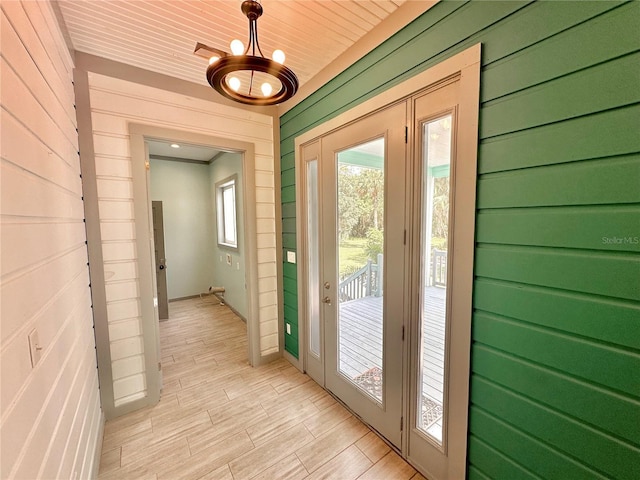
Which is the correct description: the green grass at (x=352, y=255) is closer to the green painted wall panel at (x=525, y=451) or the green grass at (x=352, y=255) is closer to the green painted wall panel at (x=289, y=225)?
the green painted wall panel at (x=289, y=225)

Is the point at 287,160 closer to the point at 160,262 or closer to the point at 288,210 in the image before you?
the point at 288,210

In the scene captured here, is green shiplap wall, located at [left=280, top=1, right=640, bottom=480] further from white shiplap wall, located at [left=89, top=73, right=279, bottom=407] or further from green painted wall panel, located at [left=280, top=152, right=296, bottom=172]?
white shiplap wall, located at [left=89, top=73, right=279, bottom=407]

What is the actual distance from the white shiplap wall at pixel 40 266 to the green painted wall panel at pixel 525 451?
5.76 feet

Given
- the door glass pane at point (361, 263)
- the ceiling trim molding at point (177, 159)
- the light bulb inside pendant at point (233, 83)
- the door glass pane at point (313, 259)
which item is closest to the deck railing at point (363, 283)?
the door glass pane at point (361, 263)

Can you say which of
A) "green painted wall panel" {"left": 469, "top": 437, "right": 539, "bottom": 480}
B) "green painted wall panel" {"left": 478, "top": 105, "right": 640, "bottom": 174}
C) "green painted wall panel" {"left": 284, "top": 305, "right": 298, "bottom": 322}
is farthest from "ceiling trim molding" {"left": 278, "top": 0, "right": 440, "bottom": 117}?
"green painted wall panel" {"left": 469, "top": 437, "right": 539, "bottom": 480}

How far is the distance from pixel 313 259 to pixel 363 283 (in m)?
0.61

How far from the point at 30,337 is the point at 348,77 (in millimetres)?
2231

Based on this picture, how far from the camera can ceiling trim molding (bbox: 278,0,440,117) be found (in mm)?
1462

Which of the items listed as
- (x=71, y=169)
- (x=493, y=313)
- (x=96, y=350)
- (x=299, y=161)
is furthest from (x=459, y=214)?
(x=96, y=350)

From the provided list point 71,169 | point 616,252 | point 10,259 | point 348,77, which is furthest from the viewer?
point 348,77

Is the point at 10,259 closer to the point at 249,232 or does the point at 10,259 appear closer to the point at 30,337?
the point at 30,337

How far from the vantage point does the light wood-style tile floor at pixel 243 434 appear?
5.40 ft

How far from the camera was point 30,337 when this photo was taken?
852 mm

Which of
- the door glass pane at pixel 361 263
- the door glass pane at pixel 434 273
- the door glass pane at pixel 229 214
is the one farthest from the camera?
the door glass pane at pixel 229 214
